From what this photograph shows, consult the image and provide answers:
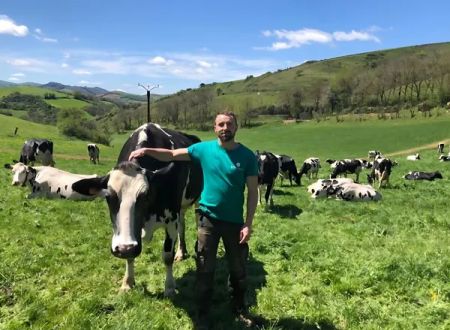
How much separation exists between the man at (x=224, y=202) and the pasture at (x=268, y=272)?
76cm

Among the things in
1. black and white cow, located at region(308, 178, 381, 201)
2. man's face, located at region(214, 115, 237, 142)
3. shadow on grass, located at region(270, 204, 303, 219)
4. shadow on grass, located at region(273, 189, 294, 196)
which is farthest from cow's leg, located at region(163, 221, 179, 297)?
shadow on grass, located at region(273, 189, 294, 196)

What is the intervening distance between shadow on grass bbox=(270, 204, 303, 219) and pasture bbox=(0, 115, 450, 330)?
104mm

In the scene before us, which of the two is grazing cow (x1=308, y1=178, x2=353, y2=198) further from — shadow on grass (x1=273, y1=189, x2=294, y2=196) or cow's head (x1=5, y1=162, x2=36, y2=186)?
cow's head (x1=5, y1=162, x2=36, y2=186)

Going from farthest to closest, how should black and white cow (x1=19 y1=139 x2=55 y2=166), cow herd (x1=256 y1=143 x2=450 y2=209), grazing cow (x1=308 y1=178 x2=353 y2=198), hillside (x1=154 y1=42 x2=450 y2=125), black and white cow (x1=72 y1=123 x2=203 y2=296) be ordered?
hillside (x1=154 y1=42 x2=450 y2=125) → black and white cow (x1=19 y1=139 x2=55 y2=166) → grazing cow (x1=308 y1=178 x2=353 y2=198) → cow herd (x1=256 y1=143 x2=450 y2=209) → black and white cow (x1=72 y1=123 x2=203 y2=296)

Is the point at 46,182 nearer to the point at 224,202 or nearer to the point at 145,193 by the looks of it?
the point at 145,193

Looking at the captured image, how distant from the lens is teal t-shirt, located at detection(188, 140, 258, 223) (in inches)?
245

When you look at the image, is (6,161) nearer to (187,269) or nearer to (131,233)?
(187,269)

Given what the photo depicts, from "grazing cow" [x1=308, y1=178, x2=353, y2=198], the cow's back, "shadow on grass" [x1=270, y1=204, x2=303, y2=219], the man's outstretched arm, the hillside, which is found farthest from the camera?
the hillside

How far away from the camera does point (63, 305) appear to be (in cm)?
700

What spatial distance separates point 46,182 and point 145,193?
1207 centimetres

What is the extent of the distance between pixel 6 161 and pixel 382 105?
106 meters

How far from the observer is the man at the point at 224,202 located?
6.21 m

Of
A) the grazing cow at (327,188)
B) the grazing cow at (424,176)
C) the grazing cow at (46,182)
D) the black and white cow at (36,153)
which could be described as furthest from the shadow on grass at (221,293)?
the black and white cow at (36,153)

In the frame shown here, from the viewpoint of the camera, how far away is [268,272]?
29.5 ft
